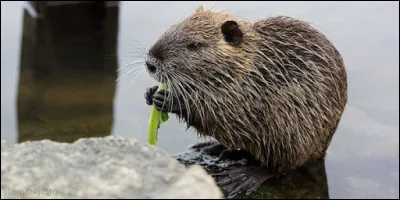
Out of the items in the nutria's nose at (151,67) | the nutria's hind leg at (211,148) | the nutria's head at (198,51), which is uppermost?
the nutria's head at (198,51)

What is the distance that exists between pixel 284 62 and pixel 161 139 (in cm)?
133

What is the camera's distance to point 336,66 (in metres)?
4.31

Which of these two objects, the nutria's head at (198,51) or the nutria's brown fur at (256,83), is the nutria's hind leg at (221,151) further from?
the nutria's head at (198,51)

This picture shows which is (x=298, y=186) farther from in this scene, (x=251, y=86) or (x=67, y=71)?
(x=67, y=71)

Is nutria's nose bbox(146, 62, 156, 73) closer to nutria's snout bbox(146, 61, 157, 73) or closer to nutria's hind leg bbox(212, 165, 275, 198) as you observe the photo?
nutria's snout bbox(146, 61, 157, 73)

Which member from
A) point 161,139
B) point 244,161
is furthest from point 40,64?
point 244,161

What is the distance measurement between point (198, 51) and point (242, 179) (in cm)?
77

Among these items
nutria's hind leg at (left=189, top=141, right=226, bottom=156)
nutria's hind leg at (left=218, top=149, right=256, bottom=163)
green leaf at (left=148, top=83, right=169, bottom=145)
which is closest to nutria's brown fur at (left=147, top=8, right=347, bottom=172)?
green leaf at (left=148, top=83, right=169, bottom=145)

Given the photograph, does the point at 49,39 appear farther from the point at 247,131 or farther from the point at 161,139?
the point at 247,131

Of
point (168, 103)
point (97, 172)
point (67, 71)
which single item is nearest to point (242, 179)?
point (168, 103)

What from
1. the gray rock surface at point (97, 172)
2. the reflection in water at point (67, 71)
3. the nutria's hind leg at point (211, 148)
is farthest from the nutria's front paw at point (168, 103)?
the reflection in water at point (67, 71)

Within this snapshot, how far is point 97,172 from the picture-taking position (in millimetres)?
3229

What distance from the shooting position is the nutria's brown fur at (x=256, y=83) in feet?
13.7

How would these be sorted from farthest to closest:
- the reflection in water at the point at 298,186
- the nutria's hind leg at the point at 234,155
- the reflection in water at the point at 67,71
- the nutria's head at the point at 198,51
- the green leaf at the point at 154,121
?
the reflection in water at the point at 67,71, the nutria's hind leg at the point at 234,155, the green leaf at the point at 154,121, the nutria's head at the point at 198,51, the reflection in water at the point at 298,186
